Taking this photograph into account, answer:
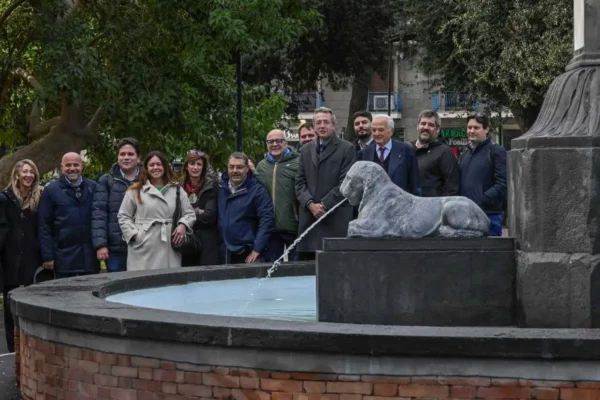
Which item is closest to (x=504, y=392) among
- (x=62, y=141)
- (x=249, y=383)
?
(x=249, y=383)

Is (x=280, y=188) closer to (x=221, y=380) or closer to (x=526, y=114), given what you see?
(x=221, y=380)

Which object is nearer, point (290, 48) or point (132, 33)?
point (132, 33)

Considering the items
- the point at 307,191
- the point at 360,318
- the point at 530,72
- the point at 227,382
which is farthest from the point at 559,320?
the point at 530,72

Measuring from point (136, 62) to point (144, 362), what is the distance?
1295 cm

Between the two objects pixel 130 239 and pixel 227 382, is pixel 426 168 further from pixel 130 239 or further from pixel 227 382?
pixel 227 382

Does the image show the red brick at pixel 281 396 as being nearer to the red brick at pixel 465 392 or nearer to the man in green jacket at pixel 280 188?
the red brick at pixel 465 392

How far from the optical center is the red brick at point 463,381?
6.44 metres

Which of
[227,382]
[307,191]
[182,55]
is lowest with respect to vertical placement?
[227,382]

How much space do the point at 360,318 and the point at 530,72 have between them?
25.2m

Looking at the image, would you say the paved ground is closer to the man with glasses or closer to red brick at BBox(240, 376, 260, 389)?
the man with glasses

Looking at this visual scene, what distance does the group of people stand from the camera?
1138cm

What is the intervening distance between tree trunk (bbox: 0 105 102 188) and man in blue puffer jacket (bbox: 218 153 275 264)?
9458mm

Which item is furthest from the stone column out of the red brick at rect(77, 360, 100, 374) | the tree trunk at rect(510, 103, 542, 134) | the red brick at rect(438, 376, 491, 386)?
the tree trunk at rect(510, 103, 542, 134)

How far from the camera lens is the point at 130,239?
38.3ft
